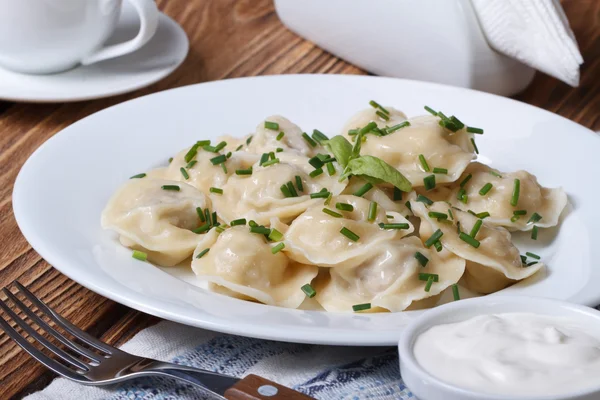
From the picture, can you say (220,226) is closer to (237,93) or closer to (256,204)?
(256,204)

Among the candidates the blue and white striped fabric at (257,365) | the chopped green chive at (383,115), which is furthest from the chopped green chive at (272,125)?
the blue and white striped fabric at (257,365)

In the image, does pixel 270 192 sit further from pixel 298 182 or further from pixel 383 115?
pixel 383 115

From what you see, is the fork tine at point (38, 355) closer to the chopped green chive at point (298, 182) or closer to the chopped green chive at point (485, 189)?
the chopped green chive at point (298, 182)

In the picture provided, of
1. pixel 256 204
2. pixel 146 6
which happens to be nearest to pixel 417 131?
pixel 256 204

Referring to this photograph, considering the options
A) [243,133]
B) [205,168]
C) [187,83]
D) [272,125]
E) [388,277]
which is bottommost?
[187,83]

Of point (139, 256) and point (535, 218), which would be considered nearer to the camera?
point (139, 256)

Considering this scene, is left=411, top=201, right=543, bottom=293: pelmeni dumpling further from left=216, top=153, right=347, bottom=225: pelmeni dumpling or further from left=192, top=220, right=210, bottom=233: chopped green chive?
left=192, top=220, right=210, bottom=233: chopped green chive

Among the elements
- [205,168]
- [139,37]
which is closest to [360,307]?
[205,168]
